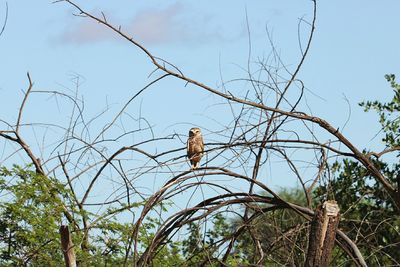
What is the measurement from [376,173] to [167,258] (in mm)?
4647

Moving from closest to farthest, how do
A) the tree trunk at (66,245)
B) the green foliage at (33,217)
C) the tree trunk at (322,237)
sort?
the tree trunk at (322,237), the tree trunk at (66,245), the green foliage at (33,217)

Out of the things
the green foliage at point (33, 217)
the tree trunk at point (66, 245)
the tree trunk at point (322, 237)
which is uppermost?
the green foliage at point (33, 217)

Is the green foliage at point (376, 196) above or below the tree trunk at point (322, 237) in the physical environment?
above

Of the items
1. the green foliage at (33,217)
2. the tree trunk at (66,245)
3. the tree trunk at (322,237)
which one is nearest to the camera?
the tree trunk at (322,237)

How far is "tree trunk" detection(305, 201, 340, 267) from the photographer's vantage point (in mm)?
5836

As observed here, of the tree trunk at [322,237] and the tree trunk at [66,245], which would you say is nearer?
the tree trunk at [322,237]

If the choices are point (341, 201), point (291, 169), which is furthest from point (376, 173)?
point (341, 201)

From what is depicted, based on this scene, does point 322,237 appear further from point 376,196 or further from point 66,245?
point 376,196

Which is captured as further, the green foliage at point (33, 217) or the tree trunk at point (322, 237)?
the green foliage at point (33, 217)

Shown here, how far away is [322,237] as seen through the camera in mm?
5859

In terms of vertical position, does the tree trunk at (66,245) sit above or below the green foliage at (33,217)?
below

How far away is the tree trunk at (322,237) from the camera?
230 inches

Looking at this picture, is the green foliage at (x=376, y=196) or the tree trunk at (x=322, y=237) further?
the green foliage at (x=376, y=196)

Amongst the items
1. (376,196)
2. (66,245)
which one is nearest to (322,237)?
(66,245)
